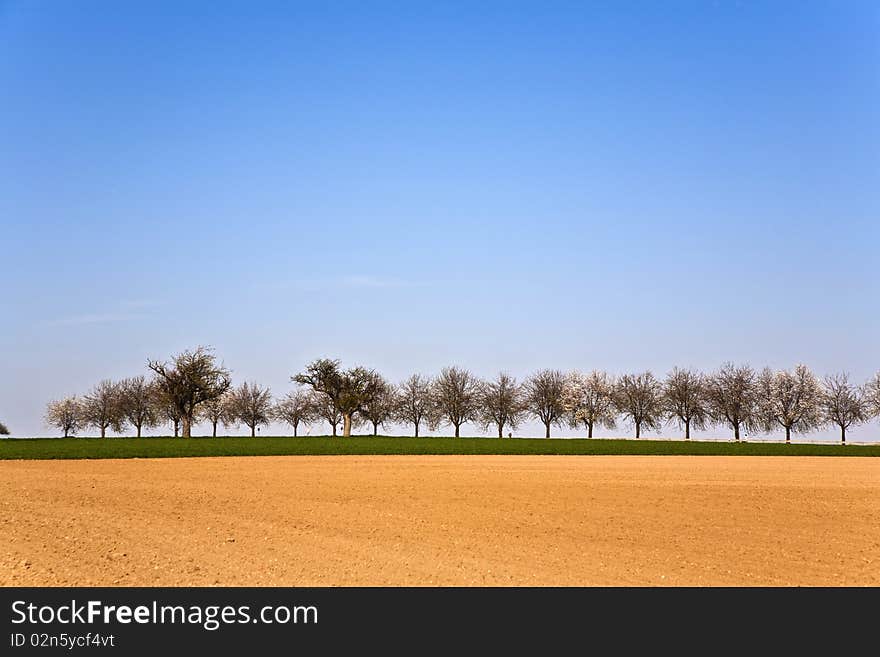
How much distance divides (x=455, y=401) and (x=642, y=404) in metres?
21.1

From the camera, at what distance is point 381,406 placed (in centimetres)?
9412

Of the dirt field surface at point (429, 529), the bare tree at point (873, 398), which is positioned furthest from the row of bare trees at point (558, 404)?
the dirt field surface at point (429, 529)

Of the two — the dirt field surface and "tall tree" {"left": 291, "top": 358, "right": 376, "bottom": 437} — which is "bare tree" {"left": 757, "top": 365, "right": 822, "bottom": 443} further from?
the dirt field surface

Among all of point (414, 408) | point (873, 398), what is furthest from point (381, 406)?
point (873, 398)

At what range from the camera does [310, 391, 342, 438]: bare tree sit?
9113cm

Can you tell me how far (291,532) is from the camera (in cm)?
1711

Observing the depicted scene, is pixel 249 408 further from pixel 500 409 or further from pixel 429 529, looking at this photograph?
pixel 429 529

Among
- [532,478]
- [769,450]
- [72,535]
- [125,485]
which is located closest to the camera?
[72,535]

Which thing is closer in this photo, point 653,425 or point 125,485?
point 125,485

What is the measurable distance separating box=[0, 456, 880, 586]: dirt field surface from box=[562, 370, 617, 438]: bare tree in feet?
225

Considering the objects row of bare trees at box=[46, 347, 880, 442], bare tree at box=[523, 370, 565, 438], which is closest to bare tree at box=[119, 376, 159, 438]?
row of bare trees at box=[46, 347, 880, 442]
